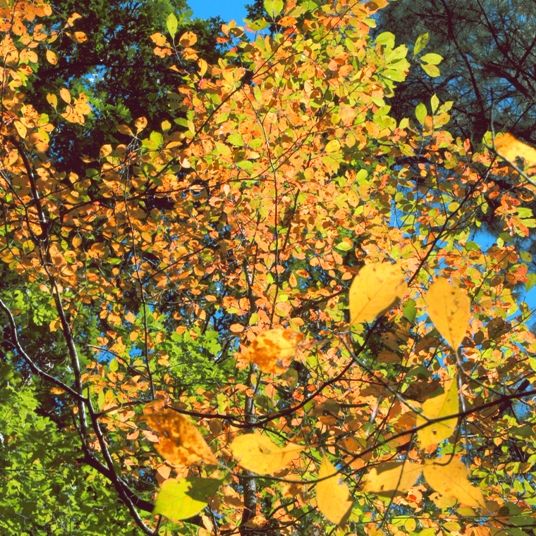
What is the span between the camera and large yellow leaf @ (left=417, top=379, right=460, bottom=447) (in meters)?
0.56

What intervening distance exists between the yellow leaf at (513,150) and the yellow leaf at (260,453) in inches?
12.6

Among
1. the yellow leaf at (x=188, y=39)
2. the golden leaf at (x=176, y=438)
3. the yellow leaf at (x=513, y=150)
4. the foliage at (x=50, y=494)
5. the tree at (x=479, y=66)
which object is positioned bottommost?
the golden leaf at (x=176, y=438)

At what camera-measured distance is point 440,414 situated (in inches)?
22.1

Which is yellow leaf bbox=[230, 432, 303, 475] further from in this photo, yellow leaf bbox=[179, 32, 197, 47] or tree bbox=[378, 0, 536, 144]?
tree bbox=[378, 0, 536, 144]

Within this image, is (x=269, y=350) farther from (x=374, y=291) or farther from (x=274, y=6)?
(x=274, y=6)

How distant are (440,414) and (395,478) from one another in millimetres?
81

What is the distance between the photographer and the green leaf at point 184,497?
23.8 inches

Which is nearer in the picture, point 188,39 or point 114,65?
point 188,39

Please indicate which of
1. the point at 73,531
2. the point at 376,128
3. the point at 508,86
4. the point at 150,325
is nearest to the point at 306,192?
the point at 376,128

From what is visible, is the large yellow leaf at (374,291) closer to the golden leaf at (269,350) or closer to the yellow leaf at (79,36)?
the golden leaf at (269,350)

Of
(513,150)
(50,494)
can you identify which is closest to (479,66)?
(50,494)

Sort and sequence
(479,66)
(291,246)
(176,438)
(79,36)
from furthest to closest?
(479,66), (291,246), (79,36), (176,438)

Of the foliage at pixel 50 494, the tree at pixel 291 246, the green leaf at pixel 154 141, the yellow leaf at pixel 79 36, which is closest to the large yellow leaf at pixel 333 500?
the tree at pixel 291 246

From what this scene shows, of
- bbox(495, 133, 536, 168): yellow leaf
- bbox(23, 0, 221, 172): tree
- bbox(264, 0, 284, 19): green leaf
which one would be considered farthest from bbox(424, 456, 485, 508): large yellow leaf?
bbox(23, 0, 221, 172): tree
